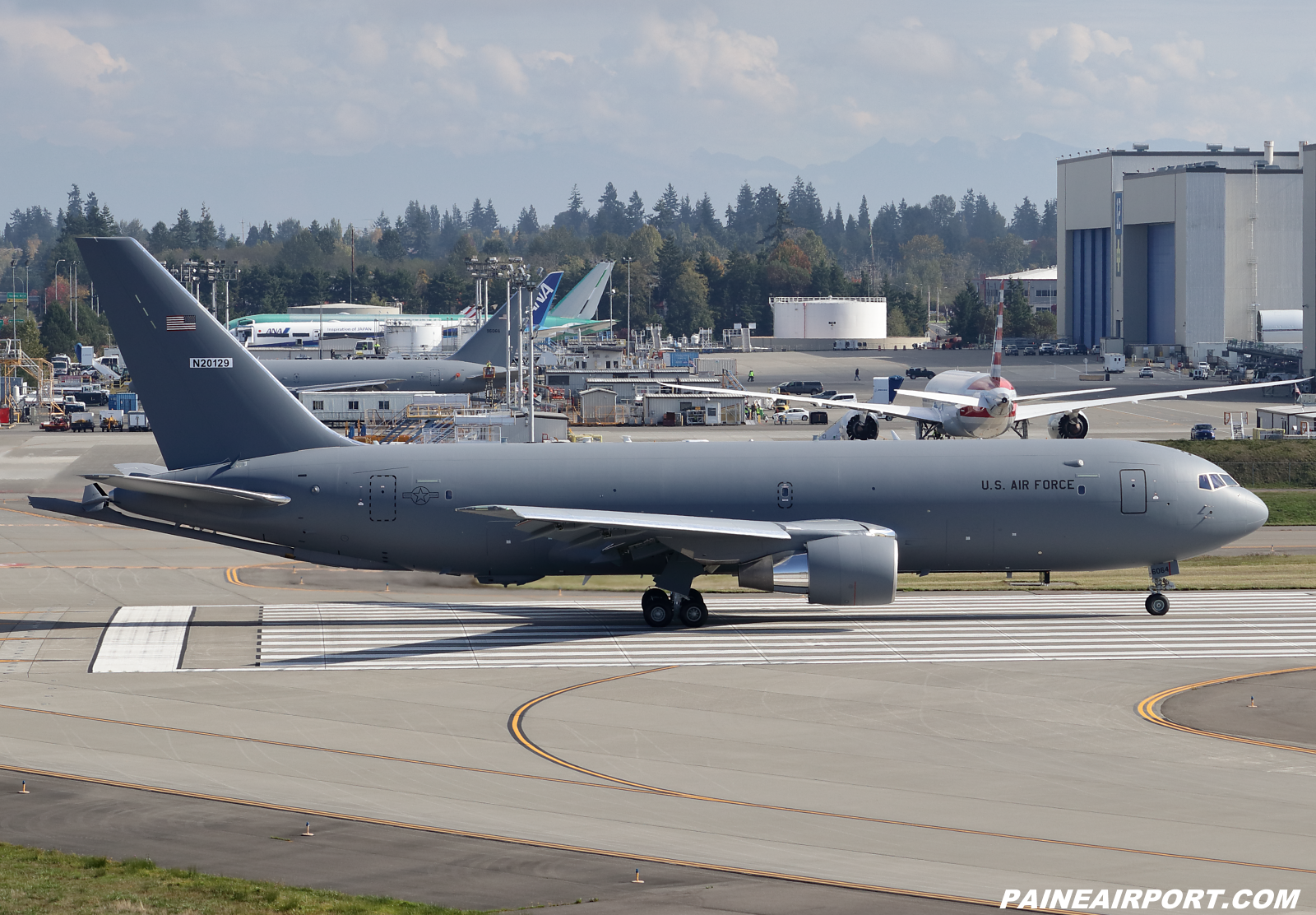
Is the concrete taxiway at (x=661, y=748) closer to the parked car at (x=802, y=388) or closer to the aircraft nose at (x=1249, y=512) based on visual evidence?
the aircraft nose at (x=1249, y=512)

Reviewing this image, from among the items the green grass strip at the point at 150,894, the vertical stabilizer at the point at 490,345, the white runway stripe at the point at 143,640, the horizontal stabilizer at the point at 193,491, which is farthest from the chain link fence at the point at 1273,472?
the green grass strip at the point at 150,894

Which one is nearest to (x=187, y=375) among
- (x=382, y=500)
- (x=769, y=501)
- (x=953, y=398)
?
(x=382, y=500)

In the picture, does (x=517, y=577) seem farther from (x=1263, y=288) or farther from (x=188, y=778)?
(x=1263, y=288)

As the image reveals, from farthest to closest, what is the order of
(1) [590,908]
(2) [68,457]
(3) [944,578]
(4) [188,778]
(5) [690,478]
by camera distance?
(2) [68,457] → (3) [944,578] → (5) [690,478] → (4) [188,778] → (1) [590,908]

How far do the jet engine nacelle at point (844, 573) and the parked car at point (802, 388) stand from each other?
120m

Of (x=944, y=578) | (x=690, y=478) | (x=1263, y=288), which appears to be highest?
(x=1263, y=288)

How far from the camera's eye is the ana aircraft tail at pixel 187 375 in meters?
41.6

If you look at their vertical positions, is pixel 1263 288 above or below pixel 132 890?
above

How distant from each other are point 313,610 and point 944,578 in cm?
2432

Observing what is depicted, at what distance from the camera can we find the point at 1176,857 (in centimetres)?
2075

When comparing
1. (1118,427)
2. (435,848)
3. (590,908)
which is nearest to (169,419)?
(435,848)

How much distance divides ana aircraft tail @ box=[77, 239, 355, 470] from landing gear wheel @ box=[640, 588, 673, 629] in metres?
11.6

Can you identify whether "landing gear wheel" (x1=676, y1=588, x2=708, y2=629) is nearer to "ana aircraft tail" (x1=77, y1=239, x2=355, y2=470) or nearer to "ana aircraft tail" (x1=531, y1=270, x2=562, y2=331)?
"ana aircraft tail" (x1=77, y1=239, x2=355, y2=470)

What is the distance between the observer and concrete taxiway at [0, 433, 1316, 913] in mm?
20641
